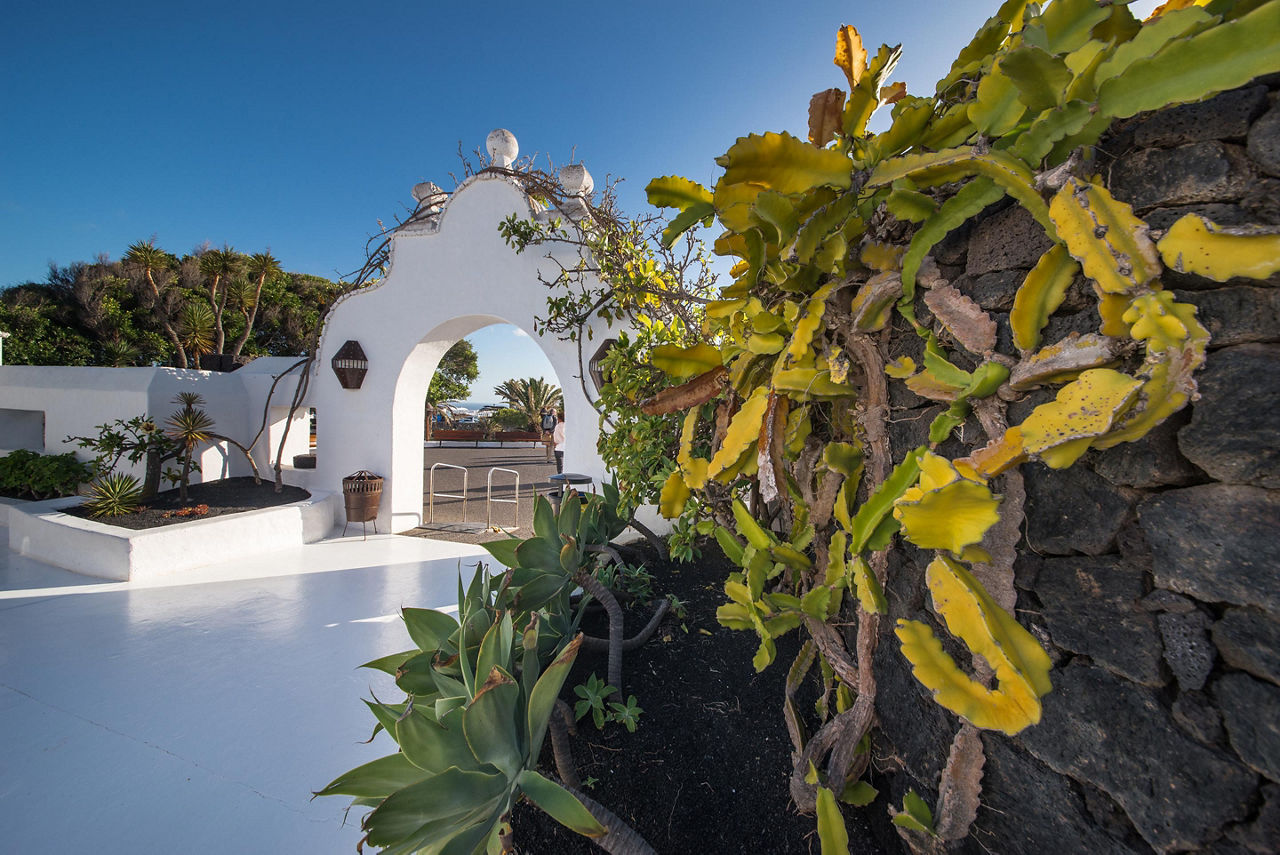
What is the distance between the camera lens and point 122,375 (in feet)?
21.6

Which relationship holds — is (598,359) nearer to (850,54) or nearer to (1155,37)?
(850,54)

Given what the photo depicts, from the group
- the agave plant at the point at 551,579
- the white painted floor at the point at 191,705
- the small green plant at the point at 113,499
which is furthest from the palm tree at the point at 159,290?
the agave plant at the point at 551,579

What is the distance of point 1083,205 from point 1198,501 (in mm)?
349

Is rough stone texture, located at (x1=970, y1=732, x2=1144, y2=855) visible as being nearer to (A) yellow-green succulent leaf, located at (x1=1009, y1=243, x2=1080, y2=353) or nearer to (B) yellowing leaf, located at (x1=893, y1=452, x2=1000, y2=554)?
(B) yellowing leaf, located at (x1=893, y1=452, x2=1000, y2=554)

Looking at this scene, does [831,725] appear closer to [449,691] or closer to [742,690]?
[742,690]

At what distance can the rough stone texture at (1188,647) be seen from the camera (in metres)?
0.53

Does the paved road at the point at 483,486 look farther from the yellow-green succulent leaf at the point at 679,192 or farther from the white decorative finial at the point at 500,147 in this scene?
the white decorative finial at the point at 500,147

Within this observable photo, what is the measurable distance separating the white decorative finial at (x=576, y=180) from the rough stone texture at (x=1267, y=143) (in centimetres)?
423

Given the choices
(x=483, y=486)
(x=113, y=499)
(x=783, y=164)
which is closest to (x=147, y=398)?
(x=113, y=499)

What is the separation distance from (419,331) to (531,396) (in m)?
13.8

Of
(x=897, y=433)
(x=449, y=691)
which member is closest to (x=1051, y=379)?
(x=897, y=433)

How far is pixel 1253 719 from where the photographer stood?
492mm

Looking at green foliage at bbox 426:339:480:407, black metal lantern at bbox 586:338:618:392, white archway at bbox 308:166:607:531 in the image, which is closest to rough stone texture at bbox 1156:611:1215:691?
black metal lantern at bbox 586:338:618:392

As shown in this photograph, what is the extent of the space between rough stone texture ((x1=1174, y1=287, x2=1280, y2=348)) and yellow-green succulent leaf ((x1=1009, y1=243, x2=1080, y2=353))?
0.35 ft
